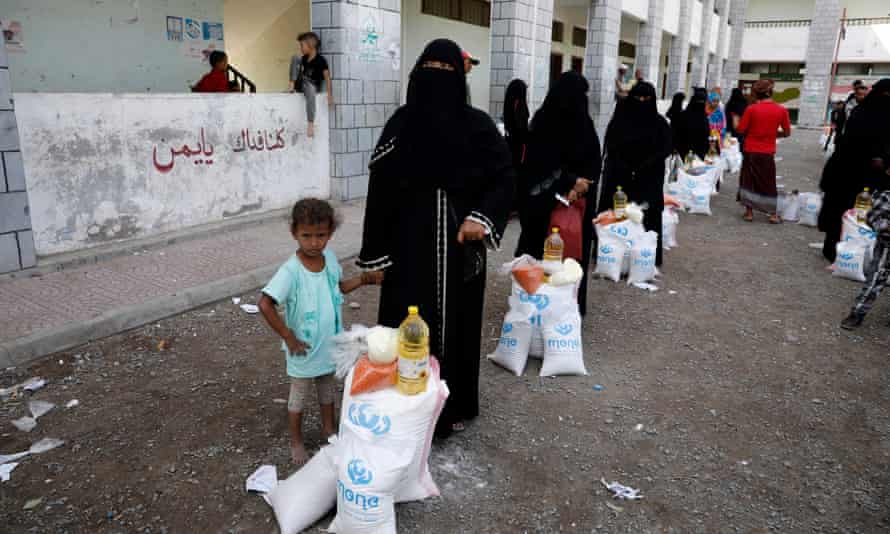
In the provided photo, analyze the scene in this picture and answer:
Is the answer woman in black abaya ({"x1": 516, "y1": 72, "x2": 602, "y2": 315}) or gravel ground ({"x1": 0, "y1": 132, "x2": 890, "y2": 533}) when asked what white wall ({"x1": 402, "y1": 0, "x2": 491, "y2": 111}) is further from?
gravel ground ({"x1": 0, "y1": 132, "x2": 890, "y2": 533})

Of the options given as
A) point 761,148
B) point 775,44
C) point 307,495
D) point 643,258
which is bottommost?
point 307,495

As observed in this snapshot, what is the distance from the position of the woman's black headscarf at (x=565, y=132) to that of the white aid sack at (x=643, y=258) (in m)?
1.45

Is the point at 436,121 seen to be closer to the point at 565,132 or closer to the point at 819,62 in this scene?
the point at 565,132

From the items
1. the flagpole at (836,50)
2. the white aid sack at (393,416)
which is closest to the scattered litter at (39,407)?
the white aid sack at (393,416)

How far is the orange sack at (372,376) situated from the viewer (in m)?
2.18

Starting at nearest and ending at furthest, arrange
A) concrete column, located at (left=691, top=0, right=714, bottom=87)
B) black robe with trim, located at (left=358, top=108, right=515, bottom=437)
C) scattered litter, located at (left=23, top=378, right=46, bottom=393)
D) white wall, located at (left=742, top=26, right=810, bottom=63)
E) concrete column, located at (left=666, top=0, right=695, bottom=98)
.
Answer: black robe with trim, located at (left=358, top=108, right=515, bottom=437) → scattered litter, located at (left=23, top=378, right=46, bottom=393) → concrete column, located at (left=666, top=0, right=695, bottom=98) → concrete column, located at (left=691, top=0, right=714, bottom=87) → white wall, located at (left=742, top=26, right=810, bottom=63)

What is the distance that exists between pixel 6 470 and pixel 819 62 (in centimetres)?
3586

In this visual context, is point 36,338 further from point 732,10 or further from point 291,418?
point 732,10

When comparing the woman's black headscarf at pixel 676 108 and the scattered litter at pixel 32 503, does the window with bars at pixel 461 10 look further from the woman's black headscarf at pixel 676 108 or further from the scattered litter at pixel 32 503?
the scattered litter at pixel 32 503

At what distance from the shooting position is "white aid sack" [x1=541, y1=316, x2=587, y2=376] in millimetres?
3668

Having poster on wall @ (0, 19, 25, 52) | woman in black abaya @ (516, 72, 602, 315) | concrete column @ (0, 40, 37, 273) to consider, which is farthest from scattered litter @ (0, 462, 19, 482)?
poster on wall @ (0, 19, 25, 52)

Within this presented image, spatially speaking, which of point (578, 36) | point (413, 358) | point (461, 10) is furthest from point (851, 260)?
point (578, 36)

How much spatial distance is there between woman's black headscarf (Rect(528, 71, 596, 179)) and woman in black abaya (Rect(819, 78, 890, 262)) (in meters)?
3.52

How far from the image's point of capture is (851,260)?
581 cm
